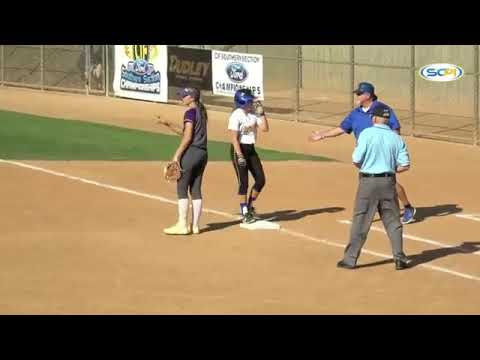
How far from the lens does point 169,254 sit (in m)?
14.8

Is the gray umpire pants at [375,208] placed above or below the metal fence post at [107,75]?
below

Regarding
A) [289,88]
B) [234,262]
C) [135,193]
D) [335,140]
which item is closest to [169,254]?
[234,262]

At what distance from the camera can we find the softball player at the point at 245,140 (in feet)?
54.7

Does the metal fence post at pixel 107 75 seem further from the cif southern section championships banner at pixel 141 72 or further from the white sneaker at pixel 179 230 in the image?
the white sneaker at pixel 179 230

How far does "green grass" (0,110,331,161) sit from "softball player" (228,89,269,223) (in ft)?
22.2

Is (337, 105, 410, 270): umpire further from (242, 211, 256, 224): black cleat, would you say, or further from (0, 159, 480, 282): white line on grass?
(242, 211, 256, 224): black cleat

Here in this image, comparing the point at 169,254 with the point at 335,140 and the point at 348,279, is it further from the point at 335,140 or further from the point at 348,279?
the point at 335,140

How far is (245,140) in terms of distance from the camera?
16.9m

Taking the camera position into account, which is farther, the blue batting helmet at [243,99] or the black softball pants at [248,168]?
the black softball pants at [248,168]

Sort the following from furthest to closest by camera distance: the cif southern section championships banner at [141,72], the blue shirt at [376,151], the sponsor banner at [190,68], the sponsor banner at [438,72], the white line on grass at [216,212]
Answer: the cif southern section championships banner at [141,72] < the sponsor banner at [190,68] < the sponsor banner at [438,72] < the white line on grass at [216,212] < the blue shirt at [376,151]

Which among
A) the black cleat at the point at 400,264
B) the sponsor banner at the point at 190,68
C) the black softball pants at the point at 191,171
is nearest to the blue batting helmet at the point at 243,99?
the black softball pants at the point at 191,171

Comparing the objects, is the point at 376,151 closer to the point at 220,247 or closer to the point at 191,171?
the point at 220,247

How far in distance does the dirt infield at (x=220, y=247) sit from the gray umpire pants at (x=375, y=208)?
447mm

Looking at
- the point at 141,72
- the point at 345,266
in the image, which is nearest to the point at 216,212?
the point at 345,266
